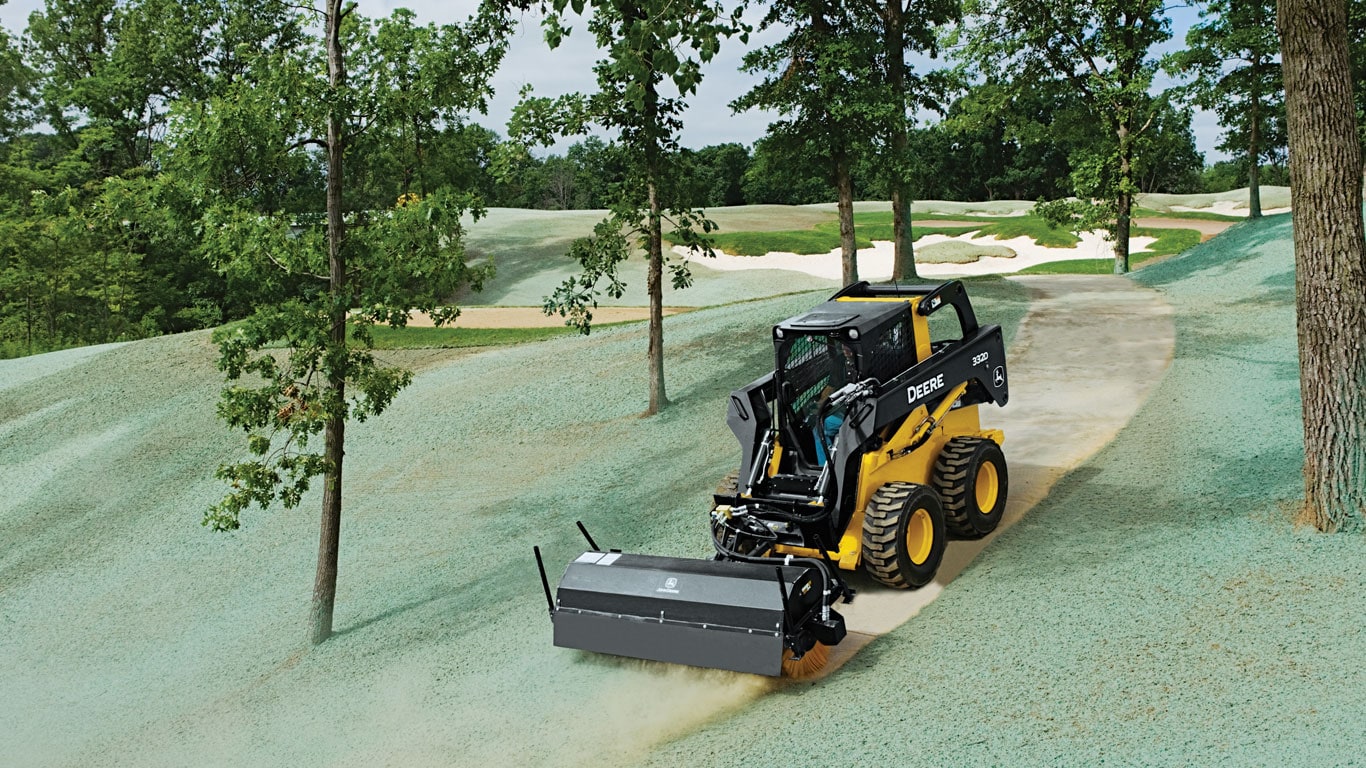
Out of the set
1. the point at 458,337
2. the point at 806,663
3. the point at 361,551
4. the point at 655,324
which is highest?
the point at 655,324

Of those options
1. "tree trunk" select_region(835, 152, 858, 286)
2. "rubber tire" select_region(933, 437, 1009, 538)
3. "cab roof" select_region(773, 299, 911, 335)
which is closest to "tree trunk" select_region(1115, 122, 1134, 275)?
"tree trunk" select_region(835, 152, 858, 286)

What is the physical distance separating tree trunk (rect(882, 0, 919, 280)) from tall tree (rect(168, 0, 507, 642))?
11.1 meters

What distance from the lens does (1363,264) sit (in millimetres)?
8734

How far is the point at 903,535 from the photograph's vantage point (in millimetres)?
8375

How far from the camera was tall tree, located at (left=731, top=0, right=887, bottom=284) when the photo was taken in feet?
64.0

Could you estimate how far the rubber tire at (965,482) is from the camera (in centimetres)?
921

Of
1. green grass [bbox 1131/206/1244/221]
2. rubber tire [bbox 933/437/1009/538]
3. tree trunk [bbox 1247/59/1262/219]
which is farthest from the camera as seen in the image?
green grass [bbox 1131/206/1244/221]

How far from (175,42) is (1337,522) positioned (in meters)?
39.8

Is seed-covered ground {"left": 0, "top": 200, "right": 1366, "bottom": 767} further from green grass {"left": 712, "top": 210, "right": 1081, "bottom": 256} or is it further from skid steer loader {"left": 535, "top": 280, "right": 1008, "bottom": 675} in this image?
green grass {"left": 712, "top": 210, "right": 1081, "bottom": 256}

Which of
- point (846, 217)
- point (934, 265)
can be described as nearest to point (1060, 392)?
point (846, 217)

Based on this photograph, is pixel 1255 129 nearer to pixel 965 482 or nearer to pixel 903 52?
pixel 903 52

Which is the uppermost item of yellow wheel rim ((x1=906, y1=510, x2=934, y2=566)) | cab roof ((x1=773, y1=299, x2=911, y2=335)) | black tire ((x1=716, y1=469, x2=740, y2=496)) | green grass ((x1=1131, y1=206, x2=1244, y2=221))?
green grass ((x1=1131, y1=206, x2=1244, y2=221))

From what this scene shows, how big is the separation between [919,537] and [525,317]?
2319 centimetres

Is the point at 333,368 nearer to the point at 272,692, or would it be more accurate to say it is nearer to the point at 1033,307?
the point at 272,692
